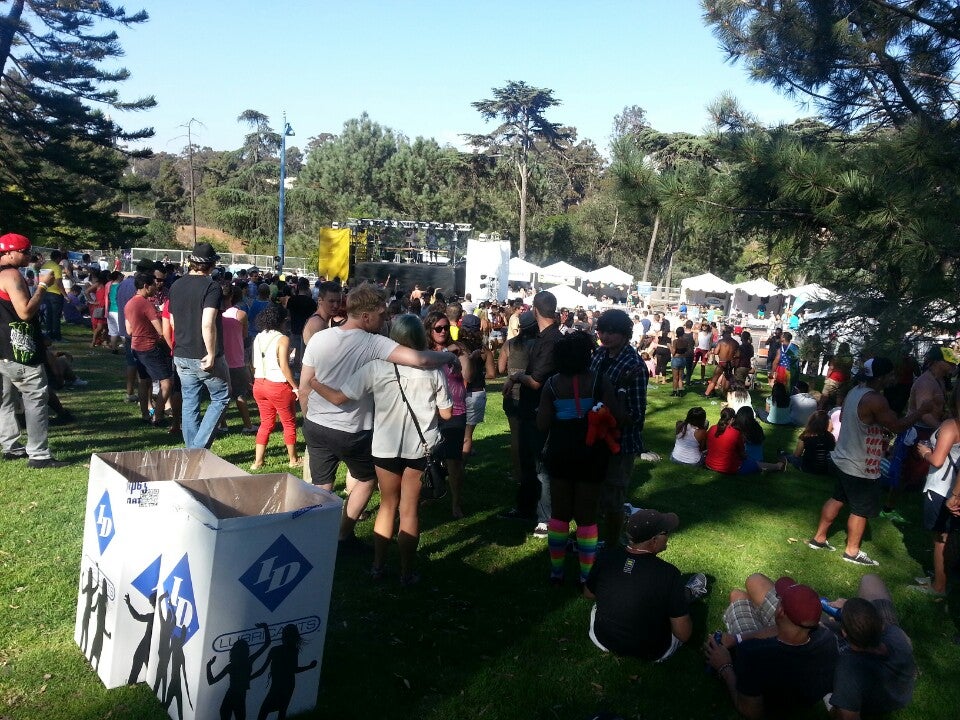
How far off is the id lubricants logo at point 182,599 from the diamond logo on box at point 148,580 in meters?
0.10

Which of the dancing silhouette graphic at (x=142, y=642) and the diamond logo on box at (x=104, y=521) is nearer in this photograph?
the dancing silhouette graphic at (x=142, y=642)

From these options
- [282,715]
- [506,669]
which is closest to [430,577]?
[506,669]

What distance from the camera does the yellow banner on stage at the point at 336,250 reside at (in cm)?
2558

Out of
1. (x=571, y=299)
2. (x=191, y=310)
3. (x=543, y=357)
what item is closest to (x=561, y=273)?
(x=571, y=299)

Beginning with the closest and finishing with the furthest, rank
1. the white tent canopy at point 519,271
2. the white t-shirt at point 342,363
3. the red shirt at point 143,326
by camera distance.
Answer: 1. the white t-shirt at point 342,363
2. the red shirt at point 143,326
3. the white tent canopy at point 519,271

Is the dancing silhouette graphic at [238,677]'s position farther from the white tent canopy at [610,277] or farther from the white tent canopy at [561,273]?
the white tent canopy at [610,277]

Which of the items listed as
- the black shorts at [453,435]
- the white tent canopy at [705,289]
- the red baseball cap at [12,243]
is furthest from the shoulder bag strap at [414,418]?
the white tent canopy at [705,289]

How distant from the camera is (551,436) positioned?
15.7 ft

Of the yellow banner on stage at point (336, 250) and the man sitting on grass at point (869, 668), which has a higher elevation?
the yellow banner on stage at point (336, 250)

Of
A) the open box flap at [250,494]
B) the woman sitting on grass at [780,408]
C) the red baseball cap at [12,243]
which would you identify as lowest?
the woman sitting on grass at [780,408]

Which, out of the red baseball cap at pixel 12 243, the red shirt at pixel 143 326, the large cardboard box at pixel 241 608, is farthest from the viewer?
the red shirt at pixel 143 326

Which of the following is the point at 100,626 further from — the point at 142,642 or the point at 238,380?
the point at 238,380

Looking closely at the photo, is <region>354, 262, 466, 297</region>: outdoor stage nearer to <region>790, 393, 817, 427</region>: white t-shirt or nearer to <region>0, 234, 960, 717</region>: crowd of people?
<region>790, 393, 817, 427</region>: white t-shirt

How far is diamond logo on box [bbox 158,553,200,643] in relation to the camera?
2.93 m
